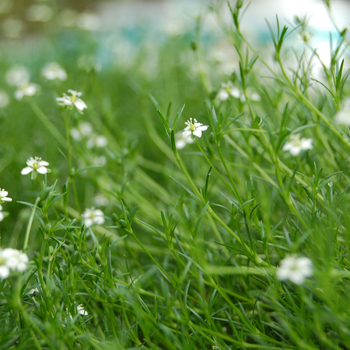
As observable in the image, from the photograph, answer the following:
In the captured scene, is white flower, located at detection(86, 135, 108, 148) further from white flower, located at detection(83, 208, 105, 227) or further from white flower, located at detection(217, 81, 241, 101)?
white flower, located at detection(217, 81, 241, 101)

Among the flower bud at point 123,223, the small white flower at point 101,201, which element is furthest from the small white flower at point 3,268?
the small white flower at point 101,201

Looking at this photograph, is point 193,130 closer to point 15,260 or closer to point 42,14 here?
point 15,260

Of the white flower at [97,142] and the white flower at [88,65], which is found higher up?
the white flower at [88,65]

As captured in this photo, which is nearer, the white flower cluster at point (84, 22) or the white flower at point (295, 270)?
the white flower at point (295, 270)

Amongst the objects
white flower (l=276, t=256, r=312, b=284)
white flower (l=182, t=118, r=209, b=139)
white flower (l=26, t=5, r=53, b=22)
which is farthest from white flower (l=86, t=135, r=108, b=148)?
white flower (l=26, t=5, r=53, b=22)

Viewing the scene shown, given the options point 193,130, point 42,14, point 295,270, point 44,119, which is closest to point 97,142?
point 44,119

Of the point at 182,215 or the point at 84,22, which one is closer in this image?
the point at 182,215

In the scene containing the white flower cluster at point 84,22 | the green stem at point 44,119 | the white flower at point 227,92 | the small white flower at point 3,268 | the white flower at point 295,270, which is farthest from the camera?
the white flower cluster at point 84,22

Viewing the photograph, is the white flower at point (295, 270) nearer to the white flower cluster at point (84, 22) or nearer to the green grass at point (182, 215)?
the green grass at point (182, 215)
